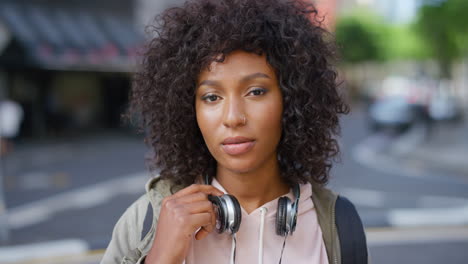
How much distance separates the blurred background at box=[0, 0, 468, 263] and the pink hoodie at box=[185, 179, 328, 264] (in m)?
0.70

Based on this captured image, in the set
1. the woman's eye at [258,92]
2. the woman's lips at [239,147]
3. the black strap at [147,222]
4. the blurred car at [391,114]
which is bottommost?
the black strap at [147,222]

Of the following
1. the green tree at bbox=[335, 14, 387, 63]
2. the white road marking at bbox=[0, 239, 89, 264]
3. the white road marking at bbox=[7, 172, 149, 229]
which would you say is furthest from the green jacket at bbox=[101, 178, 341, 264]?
the green tree at bbox=[335, 14, 387, 63]

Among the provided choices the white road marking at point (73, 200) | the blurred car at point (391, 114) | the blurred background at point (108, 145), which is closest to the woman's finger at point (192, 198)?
the blurred background at point (108, 145)

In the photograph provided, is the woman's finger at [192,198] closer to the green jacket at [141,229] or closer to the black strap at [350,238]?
the green jacket at [141,229]

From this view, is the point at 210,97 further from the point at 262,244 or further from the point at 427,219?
the point at 427,219

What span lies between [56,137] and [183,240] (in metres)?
20.5

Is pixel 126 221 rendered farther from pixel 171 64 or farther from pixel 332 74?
Result: pixel 332 74

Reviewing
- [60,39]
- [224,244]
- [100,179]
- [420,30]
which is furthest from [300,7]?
[420,30]

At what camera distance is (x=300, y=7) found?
1940mm

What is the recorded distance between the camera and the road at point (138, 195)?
15.6 feet

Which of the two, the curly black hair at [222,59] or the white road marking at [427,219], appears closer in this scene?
the curly black hair at [222,59]

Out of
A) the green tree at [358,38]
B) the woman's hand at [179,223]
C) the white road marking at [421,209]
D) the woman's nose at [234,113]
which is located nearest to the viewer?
the woman's hand at [179,223]

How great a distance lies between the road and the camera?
4.75 meters

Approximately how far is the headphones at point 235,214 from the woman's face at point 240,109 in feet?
0.40
